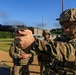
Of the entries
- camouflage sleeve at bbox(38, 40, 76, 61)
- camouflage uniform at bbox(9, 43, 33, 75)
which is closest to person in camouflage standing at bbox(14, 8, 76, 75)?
camouflage sleeve at bbox(38, 40, 76, 61)

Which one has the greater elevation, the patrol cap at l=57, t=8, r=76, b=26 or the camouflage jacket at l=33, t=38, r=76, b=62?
the patrol cap at l=57, t=8, r=76, b=26

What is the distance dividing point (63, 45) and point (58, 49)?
2.8 inches

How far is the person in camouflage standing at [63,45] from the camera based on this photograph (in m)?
2.76

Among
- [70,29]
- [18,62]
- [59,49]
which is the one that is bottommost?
[18,62]

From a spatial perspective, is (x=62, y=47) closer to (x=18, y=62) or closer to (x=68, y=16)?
(x=68, y=16)

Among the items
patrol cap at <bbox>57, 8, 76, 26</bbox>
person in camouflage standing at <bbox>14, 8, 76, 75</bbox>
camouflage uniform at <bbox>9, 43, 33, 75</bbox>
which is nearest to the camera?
person in camouflage standing at <bbox>14, 8, 76, 75</bbox>

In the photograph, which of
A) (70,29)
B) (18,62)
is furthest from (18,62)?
(70,29)

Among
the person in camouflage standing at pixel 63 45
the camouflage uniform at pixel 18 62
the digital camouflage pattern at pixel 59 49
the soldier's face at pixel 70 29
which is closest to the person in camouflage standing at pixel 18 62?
the camouflage uniform at pixel 18 62

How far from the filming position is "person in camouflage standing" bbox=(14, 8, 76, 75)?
2764 mm

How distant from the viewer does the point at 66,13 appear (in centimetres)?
329

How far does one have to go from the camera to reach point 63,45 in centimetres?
291

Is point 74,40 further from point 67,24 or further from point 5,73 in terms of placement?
point 5,73

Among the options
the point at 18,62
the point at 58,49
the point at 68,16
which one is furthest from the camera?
the point at 18,62

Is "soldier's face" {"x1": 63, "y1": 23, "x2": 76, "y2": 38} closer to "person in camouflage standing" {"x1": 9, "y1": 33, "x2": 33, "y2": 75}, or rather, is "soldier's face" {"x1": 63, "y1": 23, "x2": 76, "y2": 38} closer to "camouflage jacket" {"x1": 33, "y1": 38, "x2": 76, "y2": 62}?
"camouflage jacket" {"x1": 33, "y1": 38, "x2": 76, "y2": 62}
